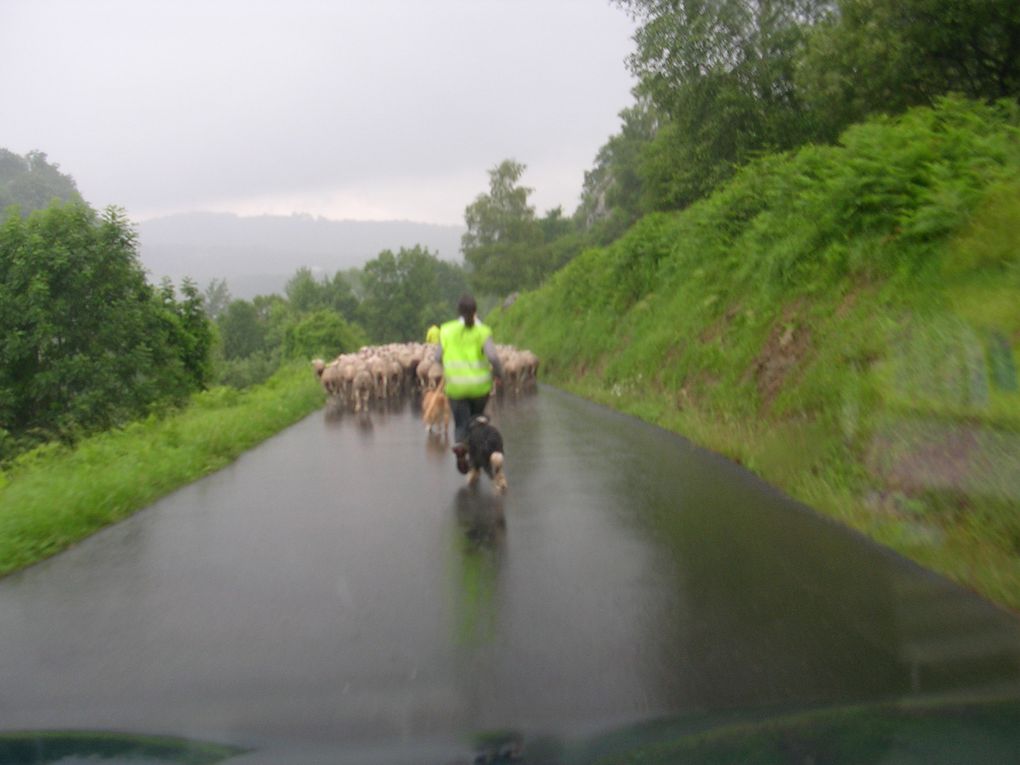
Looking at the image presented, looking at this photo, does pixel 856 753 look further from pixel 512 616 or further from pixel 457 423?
pixel 457 423

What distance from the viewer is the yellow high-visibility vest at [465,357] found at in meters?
9.59

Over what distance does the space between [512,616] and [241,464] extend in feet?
25.2

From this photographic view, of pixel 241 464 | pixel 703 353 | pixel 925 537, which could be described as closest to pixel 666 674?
pixel 925 537

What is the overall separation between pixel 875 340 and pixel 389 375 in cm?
1456

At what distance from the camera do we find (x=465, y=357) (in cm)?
959

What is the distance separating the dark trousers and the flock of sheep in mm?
9528

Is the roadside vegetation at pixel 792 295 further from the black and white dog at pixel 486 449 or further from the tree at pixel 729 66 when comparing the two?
the black and white dog at pixel 486 449

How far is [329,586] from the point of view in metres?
6.26

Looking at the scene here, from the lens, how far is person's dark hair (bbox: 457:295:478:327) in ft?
30.6

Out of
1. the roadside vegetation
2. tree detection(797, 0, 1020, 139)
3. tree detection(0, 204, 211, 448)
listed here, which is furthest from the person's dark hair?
tree detection(0, 204, 211, 448)

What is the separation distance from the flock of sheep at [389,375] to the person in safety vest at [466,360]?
9.63 m

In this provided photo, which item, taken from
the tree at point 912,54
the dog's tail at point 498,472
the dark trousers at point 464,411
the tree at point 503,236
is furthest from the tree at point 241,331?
the dog's tail at point 498,472

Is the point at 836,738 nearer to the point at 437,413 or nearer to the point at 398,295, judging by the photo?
the point at 437,413

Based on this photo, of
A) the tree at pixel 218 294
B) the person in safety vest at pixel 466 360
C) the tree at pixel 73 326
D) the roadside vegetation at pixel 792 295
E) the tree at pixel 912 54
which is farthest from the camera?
the tree at pixel 218 294
